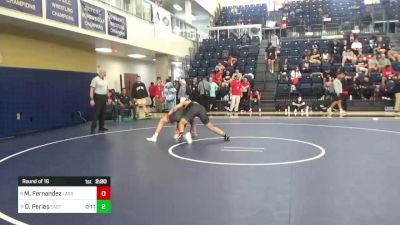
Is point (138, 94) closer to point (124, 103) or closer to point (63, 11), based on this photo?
point (124, 103)

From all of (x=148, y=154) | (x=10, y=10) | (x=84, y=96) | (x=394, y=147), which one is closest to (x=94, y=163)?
(x=148, y=154)

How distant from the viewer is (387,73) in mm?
15602

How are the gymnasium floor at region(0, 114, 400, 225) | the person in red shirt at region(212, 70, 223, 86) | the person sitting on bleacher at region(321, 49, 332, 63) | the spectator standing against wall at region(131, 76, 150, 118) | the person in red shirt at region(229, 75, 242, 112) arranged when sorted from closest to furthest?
1. the gymnasium floor at region(0, 114, 400, 225)
2. the spectator standing against wall at region(131, 76, 150, 118)
3. the person in red shirt at region(229, 75, 242, 112)
4. the person in red shirt at region(212, 70, 223, 86)
5. the person sitting on bleacher at region(321, 49, 332, 63)

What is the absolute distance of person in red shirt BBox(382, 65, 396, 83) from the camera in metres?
15.5

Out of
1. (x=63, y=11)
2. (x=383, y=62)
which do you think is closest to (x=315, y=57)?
(x=383, y=62)

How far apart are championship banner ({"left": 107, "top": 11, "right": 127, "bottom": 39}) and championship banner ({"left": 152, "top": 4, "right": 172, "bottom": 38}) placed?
2.91 metres

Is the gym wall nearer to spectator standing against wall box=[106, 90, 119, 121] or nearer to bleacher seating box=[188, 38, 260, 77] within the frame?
spectator standing against wall box=[106, 90, 119, 121]

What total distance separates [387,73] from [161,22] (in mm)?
10353

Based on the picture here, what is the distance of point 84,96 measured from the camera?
13891mm

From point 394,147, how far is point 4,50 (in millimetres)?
10008

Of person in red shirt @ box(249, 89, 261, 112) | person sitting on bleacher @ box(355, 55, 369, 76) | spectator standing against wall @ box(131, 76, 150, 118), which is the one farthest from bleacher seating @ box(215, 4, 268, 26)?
spectator standing against wall @ box(131, 76, 150, 118)

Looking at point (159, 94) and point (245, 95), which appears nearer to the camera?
point (245, 95)
